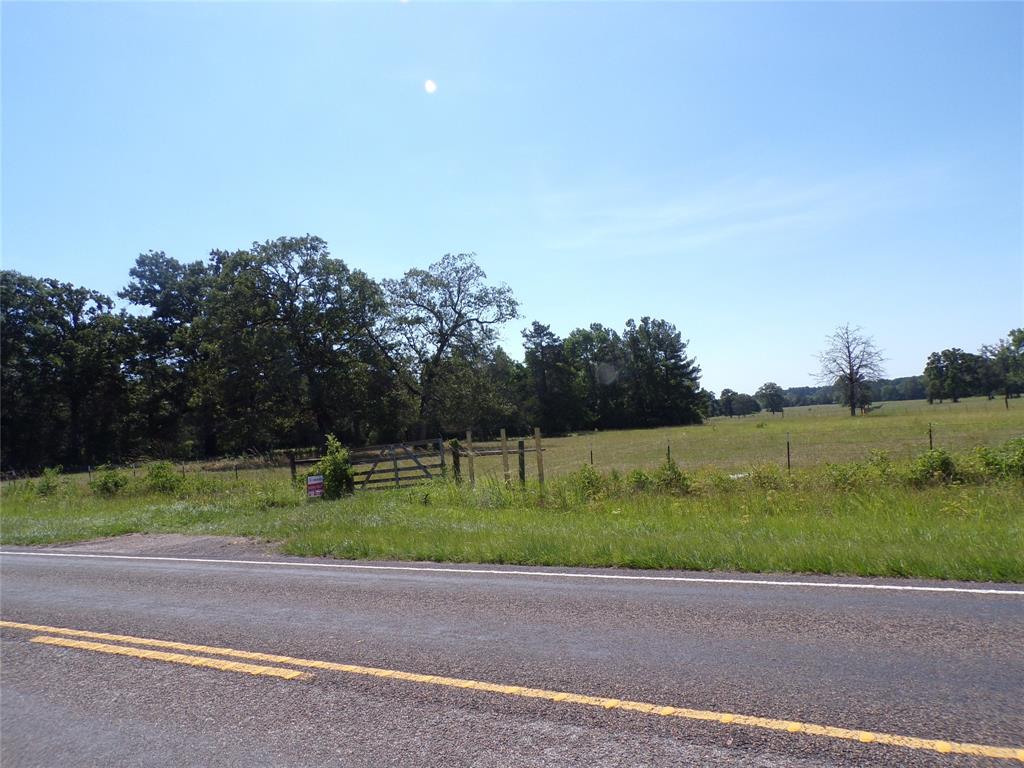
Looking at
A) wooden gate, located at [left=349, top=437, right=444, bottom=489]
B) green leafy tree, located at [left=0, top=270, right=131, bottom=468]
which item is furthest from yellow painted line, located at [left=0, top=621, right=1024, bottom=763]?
green leafy tree, located at [left=0, top=270, right=131, bottom=468]

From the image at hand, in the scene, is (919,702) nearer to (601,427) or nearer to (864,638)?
(864,638)

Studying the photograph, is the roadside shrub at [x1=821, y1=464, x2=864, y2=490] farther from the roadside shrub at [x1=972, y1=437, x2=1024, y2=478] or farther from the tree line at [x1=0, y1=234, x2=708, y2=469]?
the tree line at [x1=0, y1=234, x2=708, y2=469]

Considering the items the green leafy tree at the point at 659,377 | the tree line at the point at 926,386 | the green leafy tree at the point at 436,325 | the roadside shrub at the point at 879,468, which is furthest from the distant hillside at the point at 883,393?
the roadside shrub at the point at 879,468

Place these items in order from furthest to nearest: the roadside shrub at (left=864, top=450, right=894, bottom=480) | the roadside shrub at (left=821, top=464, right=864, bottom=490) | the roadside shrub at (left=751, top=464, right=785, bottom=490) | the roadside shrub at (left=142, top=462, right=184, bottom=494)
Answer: the roadside shrub at (left=142, top=462, right=184, bottom=494) → the roadside shrub at (left=751, top=464, right=785, bottom=490) → the roadside shrub at (left=864, top=450, right=894, bottom=480) → the roadside shrub at (left=821, top=464, right=864, bottom=490)

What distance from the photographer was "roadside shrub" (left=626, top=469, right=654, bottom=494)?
52.5 ft

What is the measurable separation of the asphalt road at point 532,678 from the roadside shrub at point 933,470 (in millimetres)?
7952

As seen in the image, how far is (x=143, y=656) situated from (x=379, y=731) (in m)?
3.01

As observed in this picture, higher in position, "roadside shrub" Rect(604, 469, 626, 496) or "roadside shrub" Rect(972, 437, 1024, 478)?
"roadside shrub" Rect(972, 437, 1024, 478)

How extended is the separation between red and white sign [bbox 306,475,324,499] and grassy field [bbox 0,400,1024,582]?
57 centimetres

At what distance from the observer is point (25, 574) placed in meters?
11.0

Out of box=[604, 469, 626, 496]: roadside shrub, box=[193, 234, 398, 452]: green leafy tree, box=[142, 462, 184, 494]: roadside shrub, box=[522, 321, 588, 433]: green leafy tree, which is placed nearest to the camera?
box=[604, 469, 626, 496]: roadside shrub

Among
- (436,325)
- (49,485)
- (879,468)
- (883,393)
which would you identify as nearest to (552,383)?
(436,325)

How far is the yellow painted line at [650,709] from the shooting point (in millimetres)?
3744

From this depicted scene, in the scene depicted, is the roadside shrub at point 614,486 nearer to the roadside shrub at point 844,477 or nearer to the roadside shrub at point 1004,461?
the roadside shrub at point 844,477
